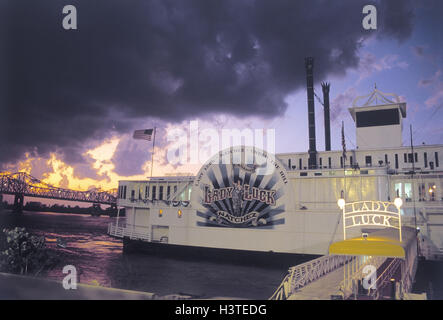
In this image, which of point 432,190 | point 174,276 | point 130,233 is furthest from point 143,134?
point 432,190

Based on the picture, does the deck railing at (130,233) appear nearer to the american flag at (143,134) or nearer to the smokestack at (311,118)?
the american flag at (143,134)

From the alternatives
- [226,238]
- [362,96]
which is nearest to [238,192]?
[226,238]

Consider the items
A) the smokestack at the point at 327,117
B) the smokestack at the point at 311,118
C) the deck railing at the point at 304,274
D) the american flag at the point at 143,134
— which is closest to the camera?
the deck railing at the point at 304,274

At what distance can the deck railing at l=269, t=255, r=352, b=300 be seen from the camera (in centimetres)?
1064

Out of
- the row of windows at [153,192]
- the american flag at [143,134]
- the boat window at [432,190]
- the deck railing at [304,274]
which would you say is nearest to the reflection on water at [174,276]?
the deck railing at [304,274]

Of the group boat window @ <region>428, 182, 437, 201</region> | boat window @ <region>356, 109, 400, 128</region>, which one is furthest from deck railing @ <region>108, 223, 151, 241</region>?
boat window @ <region>356, 109, 400, 128</region>

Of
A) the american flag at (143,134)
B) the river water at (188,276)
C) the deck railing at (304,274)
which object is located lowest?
the river water at (188,276)

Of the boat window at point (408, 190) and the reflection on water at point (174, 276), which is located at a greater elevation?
the boat window at point (408, 190)

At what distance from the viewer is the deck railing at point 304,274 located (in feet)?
34.9

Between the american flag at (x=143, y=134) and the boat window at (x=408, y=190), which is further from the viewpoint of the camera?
the american flag at (x=143, y=134)

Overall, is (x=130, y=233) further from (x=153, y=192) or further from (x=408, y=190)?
(x=408, y=190)
